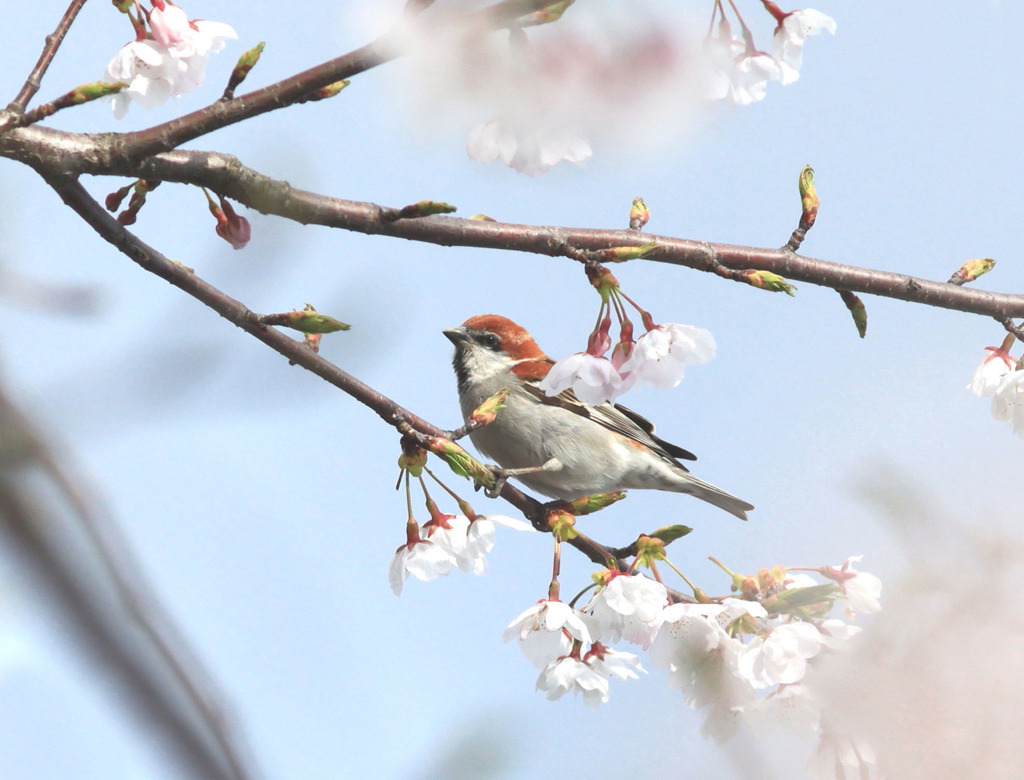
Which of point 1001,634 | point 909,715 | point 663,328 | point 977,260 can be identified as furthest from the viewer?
point 977,260

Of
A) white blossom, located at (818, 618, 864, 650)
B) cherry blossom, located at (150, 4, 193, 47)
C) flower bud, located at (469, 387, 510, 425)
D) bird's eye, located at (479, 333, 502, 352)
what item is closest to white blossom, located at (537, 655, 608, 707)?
white blossom, located at (818, 618, 864, 650)

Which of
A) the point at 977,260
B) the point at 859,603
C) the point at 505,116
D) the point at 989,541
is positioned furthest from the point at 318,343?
the point at 977,260

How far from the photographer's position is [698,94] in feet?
8.74

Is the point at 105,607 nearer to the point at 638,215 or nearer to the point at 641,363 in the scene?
→ the point at 641,363

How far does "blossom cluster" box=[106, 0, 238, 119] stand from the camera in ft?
9.63

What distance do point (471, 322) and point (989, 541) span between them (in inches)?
166

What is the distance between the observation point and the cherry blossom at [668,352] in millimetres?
2848

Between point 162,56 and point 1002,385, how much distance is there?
9.50ft

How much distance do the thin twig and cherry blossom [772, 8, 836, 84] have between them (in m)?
1.92

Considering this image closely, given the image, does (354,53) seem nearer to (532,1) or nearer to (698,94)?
(532,1)

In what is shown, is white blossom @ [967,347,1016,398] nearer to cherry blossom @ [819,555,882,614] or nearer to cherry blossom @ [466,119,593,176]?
cherry blossom @ [819,555,882,614]

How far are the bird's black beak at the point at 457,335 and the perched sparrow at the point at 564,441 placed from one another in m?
0.15

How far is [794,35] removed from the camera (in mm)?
3068

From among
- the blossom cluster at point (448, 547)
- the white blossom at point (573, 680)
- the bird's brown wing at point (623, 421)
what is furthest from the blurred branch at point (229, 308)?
the bird's brown wing at point (623, 421)
